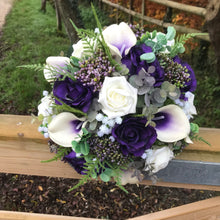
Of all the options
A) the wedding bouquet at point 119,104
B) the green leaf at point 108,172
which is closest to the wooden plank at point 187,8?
the wedding bouquet at point 119,104

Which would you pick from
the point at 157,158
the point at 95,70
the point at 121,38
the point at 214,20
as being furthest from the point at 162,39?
the point at 214,20

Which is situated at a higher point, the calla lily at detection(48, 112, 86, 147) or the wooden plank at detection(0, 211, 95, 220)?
the calla lily at detection(48, 112, 86, 147)

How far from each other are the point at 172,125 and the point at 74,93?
34cm

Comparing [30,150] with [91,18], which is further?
[91,18]

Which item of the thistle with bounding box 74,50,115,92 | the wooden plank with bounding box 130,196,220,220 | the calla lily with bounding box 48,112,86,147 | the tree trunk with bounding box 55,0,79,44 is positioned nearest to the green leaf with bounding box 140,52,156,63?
the thistle with bounding box 74,50,115,92

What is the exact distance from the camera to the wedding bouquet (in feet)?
2.45

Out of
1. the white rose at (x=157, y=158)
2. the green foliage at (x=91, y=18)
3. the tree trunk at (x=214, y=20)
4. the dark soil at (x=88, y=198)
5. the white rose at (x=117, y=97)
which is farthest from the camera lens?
the green foliage at (x=91, y=18)

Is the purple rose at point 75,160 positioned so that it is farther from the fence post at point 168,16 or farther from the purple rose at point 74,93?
the fence post at point 168,16

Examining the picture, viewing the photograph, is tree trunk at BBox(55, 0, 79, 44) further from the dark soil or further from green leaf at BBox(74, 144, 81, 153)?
green leaf at BBox(74, 144, 81, 153)

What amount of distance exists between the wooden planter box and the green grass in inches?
65.5

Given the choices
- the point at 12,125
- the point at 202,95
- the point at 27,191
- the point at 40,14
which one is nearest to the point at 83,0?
the point at 40,14

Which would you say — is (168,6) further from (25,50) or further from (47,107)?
(47,107)

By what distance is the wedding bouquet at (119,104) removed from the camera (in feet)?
2.45

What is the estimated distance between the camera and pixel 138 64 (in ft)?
2.60
